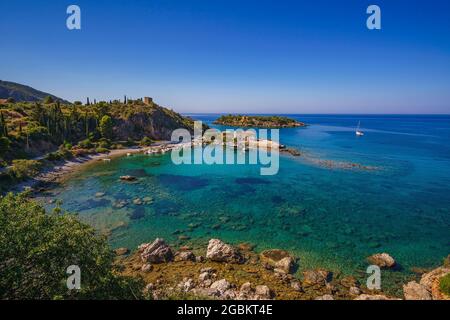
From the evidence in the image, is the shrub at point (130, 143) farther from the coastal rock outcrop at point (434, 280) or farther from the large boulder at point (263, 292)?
the coastal rock outcrop at point (434, 280)

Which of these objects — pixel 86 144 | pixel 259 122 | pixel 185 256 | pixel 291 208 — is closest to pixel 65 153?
pixel 86 144

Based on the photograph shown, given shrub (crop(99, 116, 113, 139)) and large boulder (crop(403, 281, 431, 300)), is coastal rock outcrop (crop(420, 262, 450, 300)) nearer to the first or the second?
large boulder (crop(403, 281, 431, 300))

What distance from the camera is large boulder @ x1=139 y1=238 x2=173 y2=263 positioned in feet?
72.3

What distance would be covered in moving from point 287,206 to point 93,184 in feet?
114

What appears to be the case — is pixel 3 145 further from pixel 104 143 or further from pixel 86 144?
pixel 104 143

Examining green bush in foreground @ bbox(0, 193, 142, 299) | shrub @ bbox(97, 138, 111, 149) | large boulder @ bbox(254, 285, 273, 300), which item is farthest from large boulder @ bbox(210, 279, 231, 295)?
shrub @ bbox(97, 138, 111, 149)

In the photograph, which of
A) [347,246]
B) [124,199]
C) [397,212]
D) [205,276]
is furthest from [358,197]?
[124,199]

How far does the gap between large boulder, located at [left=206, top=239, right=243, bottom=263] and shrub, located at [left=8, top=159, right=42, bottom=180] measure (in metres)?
38.4

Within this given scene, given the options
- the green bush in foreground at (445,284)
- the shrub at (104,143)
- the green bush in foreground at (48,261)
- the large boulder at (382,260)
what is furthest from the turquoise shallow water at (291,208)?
the shrub at (104,143)

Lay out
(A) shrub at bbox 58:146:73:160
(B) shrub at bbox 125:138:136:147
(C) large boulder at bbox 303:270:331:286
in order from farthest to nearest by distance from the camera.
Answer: (B) shrub at bbox 125:138:136:147
(A) shrub at bbox 58:146:73:160
(C) large boulder at bbox 303:270:331:286

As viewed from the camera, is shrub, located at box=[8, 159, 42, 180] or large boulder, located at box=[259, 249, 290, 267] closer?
large boulder, located at box=[259, 249, 290, 267]

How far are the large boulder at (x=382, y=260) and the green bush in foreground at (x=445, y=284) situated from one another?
3791mm

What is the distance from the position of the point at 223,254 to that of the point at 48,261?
1401cm

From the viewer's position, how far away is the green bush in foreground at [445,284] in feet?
57.3
